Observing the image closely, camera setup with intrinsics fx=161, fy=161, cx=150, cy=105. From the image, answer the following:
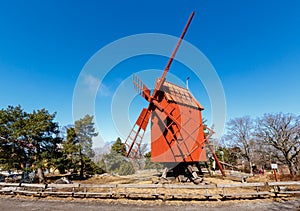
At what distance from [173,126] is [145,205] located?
6.88 m

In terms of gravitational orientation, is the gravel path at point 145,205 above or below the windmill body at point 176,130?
below

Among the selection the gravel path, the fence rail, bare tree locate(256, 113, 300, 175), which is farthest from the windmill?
bare tree locate(256, 113, 300, 175)

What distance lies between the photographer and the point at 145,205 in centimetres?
812

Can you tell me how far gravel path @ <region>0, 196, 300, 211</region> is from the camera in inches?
295

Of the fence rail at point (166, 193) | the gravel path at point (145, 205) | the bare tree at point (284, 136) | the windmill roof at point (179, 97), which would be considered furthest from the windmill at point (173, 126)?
the bare tree at point (284, 136)

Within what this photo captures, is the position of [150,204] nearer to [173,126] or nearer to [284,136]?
[173,126]

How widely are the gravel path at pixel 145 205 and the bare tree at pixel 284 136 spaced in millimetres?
13917

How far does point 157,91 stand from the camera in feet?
48.8

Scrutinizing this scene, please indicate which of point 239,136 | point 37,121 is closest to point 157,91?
point 37,121

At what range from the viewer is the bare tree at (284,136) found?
62.0 feet

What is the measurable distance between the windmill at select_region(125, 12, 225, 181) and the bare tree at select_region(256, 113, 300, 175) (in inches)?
424

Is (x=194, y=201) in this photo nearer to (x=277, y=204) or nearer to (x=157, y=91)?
(x=277, y=204)

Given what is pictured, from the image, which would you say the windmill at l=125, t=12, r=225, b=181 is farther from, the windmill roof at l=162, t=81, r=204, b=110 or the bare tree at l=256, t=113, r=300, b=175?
the bare tree at l=256, t=113, r=300, b=175

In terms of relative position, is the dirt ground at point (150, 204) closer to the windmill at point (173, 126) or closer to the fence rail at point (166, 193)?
the fence rail at point (166, 193)
